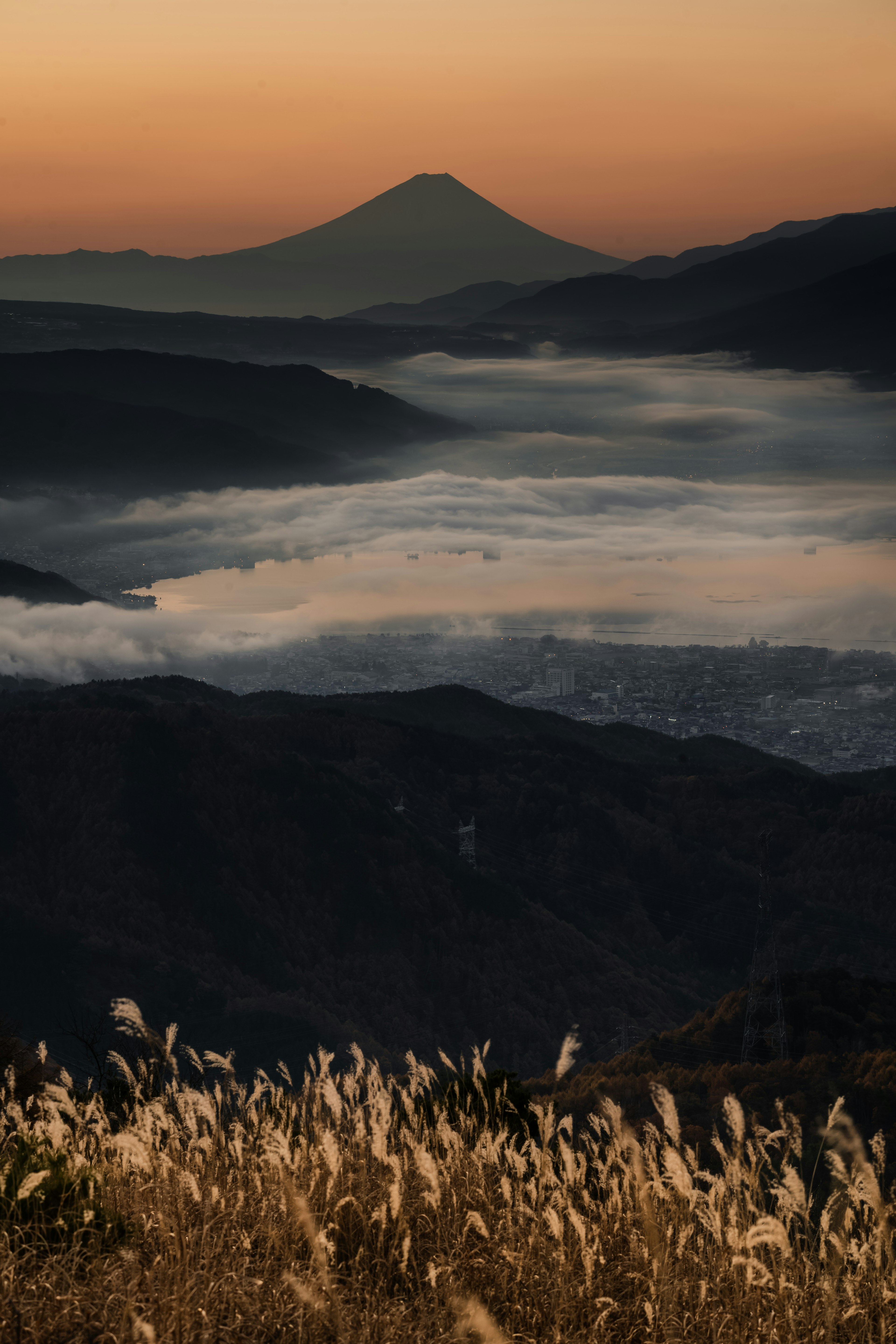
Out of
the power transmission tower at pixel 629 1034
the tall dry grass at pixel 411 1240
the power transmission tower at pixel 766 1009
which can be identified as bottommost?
the power transmission tower at pixel 629 1034

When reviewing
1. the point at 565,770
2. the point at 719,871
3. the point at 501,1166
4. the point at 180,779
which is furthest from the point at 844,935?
the point at 501,1166

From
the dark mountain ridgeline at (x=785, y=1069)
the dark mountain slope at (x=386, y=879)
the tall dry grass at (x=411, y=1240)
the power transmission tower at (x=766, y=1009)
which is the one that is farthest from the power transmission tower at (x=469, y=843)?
the tall dry grass at (x=411, y=1240)

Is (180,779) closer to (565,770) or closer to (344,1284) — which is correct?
(565,770)

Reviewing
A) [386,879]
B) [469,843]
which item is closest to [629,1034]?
[386,879]

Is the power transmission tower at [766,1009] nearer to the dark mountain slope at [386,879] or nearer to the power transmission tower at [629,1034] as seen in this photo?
the power transmission tower at [629,1034]

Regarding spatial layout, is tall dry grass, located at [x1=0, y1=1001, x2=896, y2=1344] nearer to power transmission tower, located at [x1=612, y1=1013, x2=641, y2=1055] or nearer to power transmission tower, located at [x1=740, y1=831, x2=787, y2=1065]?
power transmission tower, located at [x1=740, y1=831, x2=787, y2=1065]
